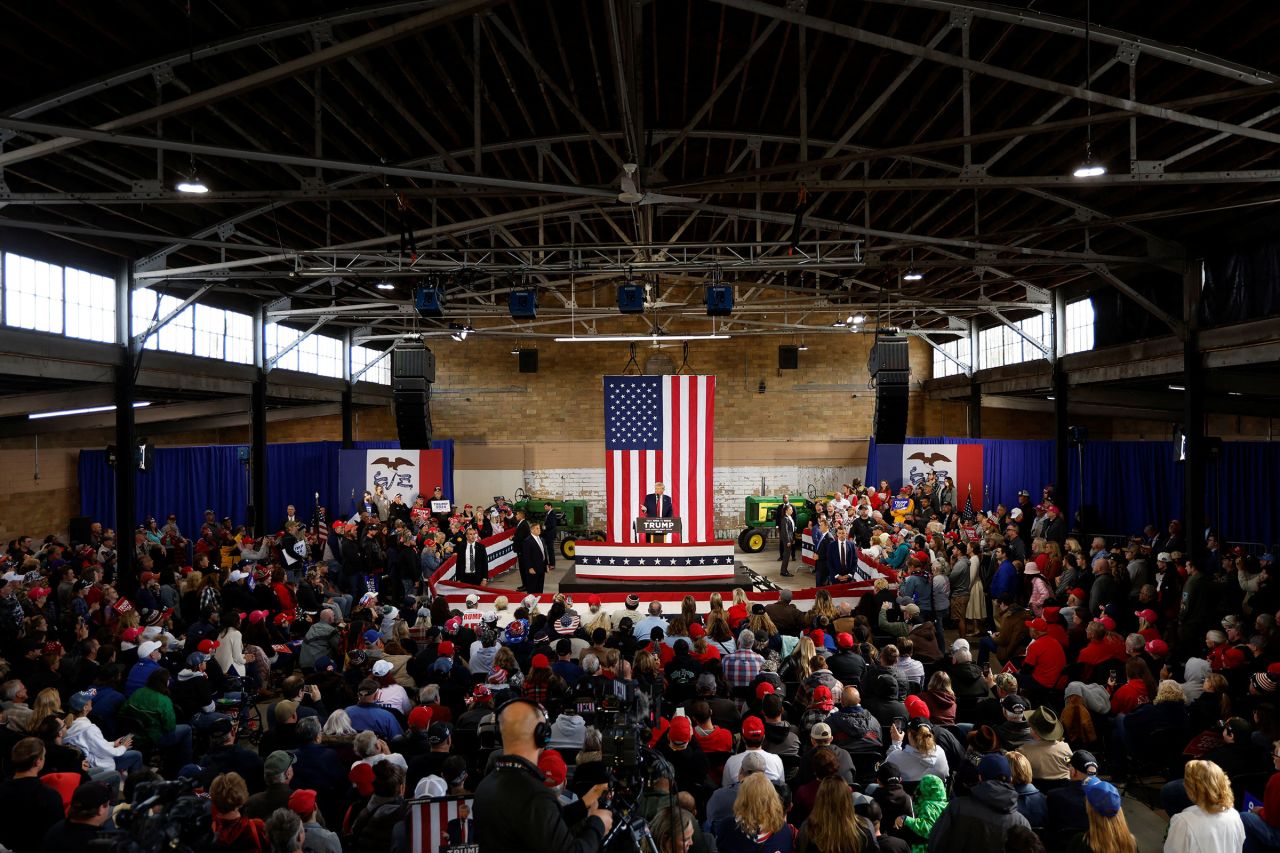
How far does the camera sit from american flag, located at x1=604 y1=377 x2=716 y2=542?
1393 centimetres

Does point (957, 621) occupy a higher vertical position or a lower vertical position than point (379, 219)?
lower

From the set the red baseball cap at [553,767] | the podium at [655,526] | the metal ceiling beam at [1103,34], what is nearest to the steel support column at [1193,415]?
the metal ceiling beam at [1103,34]

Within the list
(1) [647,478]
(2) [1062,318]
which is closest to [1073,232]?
(2) [1062,318]

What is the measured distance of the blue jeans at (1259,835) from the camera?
3.93 meters

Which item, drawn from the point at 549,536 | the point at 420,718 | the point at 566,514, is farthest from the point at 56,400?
the point at 566,514

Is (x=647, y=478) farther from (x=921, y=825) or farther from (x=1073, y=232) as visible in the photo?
(x=921, y=825)

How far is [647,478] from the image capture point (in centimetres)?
1407

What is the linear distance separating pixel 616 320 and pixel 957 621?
13.6 m

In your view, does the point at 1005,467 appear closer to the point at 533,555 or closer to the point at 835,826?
the point at 533,555

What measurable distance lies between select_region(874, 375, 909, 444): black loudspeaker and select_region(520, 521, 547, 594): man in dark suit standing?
19.7 feet

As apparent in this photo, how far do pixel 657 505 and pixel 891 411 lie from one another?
14.0 ft

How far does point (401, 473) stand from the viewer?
697 inches

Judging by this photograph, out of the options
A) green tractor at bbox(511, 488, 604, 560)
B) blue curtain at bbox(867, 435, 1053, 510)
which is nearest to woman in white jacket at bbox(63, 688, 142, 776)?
green tractor at bbox(511, 488, 604, 560)

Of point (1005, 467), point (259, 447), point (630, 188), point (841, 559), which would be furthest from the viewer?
point (1005, 467)
